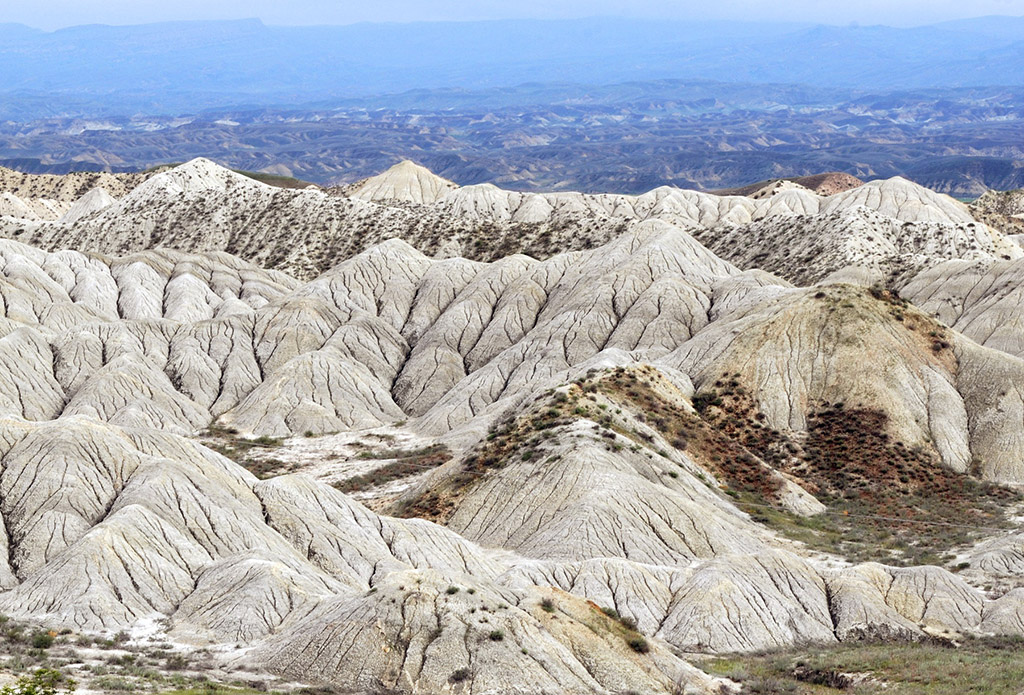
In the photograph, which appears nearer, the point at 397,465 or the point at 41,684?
the point at 41,684

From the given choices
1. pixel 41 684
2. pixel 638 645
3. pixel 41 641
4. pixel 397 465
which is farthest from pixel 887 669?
pixel 397 465

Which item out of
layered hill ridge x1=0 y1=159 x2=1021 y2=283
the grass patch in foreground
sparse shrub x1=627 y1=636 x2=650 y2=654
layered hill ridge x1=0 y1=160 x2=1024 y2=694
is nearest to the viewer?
sparse shrub x1=627 y1=636 x2=650 y2=654

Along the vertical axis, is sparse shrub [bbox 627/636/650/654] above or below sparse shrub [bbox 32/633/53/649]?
below

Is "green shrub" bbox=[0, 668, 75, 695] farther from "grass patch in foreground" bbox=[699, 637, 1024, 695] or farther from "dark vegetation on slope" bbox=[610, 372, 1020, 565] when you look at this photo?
"dark vegetation on slope" bbox=[610, 372, 1020, 565]

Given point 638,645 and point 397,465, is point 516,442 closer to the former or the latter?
point 397,465

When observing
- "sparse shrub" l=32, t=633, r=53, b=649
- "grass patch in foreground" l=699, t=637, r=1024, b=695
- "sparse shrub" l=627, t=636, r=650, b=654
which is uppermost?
"sparse shrub" l=32, t=633, r=53, b=649

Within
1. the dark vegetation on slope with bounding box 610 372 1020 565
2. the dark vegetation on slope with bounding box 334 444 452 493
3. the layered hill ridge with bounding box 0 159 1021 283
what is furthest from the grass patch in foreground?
the layered hill ridge with bounding box 0 159 1021 283

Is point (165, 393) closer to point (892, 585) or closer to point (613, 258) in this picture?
point (613, 258)
